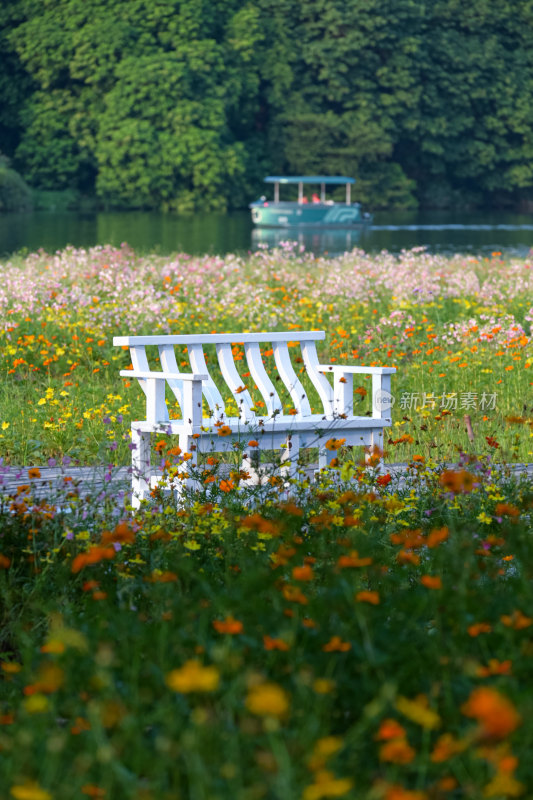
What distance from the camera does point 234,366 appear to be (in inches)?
238

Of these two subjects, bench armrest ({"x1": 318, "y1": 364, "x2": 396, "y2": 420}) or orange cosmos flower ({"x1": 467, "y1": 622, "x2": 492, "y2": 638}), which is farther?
bench armrest ({"x1": 318, "y1": 364, "x2": 396, "y2": 420})

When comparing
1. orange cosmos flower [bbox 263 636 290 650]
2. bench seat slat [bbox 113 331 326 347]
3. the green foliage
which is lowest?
the green foliage

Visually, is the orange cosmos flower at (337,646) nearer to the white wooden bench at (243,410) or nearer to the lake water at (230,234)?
the white wooden bench at (243,410)

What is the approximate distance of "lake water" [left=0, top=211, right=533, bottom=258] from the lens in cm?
3183

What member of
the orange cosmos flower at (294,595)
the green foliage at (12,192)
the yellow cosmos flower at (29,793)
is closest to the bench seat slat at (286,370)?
the orange cosmos flower at (294,595)

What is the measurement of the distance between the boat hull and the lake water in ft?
2.84

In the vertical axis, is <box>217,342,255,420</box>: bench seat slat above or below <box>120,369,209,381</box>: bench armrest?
below

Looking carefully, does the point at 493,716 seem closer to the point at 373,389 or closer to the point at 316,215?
the point at 373,389

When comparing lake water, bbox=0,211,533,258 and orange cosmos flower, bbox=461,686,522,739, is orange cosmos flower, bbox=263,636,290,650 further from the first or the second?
lake water, bbox=0,211,533,258

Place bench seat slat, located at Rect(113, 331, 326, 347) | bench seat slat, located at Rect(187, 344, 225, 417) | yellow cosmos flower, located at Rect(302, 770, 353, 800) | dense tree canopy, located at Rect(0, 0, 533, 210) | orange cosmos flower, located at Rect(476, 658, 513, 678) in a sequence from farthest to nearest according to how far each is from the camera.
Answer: dense tree canopy, located at Rect(0, 0, 533, 210)
bench seat slat, located at Rect(187, 344, 225, 417)
bench seat slat, located at Rect(113, 331, 326, 347)
orange cosmos flower, located at Rect(476, 658, 513, 678)
yellow cosmos flower, located at Rect(302, 770, 353, 800)

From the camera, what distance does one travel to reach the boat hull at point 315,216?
4797 cm

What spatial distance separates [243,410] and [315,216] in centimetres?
4436

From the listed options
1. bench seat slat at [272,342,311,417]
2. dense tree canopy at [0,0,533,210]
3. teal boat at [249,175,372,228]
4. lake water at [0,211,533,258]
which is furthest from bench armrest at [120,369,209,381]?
dense tree canopy at [0,0,533,210]

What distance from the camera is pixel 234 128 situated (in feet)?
190
